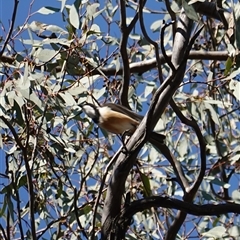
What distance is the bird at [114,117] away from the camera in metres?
2.90

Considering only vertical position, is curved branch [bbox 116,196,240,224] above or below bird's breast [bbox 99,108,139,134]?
below

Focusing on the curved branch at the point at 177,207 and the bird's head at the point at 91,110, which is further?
the bird's head at the point at 91,110

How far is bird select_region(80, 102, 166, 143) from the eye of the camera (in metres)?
2.90

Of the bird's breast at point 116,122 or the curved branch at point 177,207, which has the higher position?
the bird's breast at point 116,122

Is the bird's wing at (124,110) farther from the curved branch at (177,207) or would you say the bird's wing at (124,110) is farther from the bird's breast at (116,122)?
the curved branch at (177,207)

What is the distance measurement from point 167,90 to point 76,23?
0.53 m

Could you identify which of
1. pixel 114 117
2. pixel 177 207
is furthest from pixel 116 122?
pixel 177 207

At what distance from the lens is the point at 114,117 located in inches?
117

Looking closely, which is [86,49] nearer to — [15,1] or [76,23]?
[76,23]

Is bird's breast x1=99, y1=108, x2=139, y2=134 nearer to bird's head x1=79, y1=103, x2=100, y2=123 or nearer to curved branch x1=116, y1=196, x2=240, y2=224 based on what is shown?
bird's head x1=79, y1=103, x2=100, y2=123

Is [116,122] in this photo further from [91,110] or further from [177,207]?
[177,207]

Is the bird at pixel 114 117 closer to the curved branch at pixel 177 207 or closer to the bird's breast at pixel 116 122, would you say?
the bird's breast at pixel 116 122

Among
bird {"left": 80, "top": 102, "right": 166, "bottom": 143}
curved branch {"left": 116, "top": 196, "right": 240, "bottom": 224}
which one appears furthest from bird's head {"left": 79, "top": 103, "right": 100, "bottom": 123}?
curved branch {"left": 116, "top": 196, "right": 240, "bottom": 224}

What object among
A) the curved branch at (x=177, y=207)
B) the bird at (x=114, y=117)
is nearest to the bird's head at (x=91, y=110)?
the bird at (x=114, y=117)
